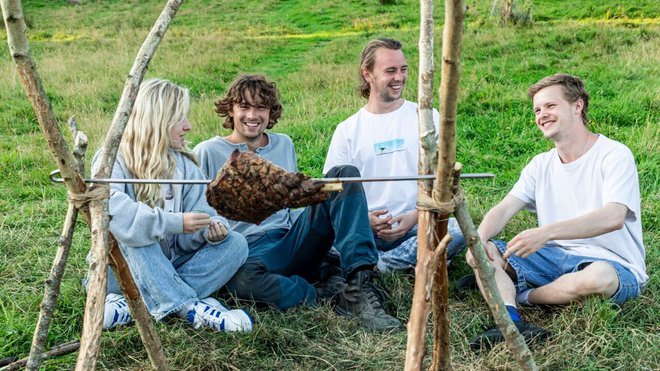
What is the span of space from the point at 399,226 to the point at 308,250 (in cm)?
61

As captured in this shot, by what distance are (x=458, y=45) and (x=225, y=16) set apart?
1812cm

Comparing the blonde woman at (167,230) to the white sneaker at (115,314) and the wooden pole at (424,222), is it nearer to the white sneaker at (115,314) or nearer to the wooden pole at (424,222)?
the white sneaker at (115,314)

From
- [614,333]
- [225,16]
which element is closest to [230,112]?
[614,333]

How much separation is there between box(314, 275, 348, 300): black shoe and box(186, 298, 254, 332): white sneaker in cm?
50

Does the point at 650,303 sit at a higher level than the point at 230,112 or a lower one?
lower

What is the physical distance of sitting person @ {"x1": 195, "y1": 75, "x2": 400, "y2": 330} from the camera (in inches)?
149

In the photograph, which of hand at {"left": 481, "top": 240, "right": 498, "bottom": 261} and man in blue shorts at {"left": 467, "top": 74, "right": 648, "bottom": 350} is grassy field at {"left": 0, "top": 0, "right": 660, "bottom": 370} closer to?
man in blue shorts at {"left": 467, "top": 74, "right": 648, "bottom": 350}

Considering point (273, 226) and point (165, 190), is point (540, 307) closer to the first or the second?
point (273, 226)

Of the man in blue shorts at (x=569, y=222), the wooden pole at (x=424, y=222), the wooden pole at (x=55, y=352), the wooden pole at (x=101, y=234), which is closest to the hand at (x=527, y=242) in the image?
the man in blue shorts at (x=569, y=222)

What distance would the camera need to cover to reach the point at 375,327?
364 centimetres

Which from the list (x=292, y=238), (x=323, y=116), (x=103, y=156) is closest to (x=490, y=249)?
(x=292, y=238)

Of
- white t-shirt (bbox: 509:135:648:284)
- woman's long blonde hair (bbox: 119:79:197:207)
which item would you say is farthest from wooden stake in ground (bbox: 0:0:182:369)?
white t-shirt (bbox: 509:135:648:284)

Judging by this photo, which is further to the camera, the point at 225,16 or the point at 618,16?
the point at 225,16

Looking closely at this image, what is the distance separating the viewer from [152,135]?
12.3 ft
